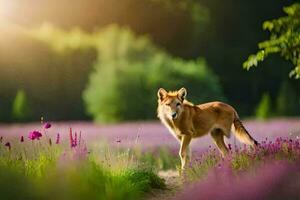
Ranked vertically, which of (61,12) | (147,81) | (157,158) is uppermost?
(61,12)

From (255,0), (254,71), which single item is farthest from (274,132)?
(255,0)

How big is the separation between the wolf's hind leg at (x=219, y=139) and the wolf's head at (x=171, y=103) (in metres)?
1.17

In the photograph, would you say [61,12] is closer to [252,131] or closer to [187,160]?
[252,131]

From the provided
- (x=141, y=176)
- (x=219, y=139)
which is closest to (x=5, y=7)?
(x=219, y=139)

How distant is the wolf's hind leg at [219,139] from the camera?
11750mm

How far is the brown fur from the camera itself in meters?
10.8

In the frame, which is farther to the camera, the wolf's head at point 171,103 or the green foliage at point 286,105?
the green foliage at point 286,105

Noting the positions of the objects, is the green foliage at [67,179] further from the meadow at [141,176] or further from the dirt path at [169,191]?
the dirt path at [169,191]

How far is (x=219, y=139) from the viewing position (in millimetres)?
11812

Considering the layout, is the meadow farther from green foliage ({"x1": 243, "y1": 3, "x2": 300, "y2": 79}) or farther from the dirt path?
green foliage ({"x1": 243, "y1": 3, "x2": 300, "y2": 79})

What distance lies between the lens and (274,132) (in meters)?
16.1

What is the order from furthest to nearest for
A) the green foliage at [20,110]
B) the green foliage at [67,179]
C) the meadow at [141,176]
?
the green foliage at [20,110] < the green foliage at [67,179] < the meadow at [141,176]

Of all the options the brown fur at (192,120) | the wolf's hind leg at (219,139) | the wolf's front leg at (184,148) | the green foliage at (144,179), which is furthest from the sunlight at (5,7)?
the green foliage at (144,179)

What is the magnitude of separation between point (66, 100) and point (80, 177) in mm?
26018
